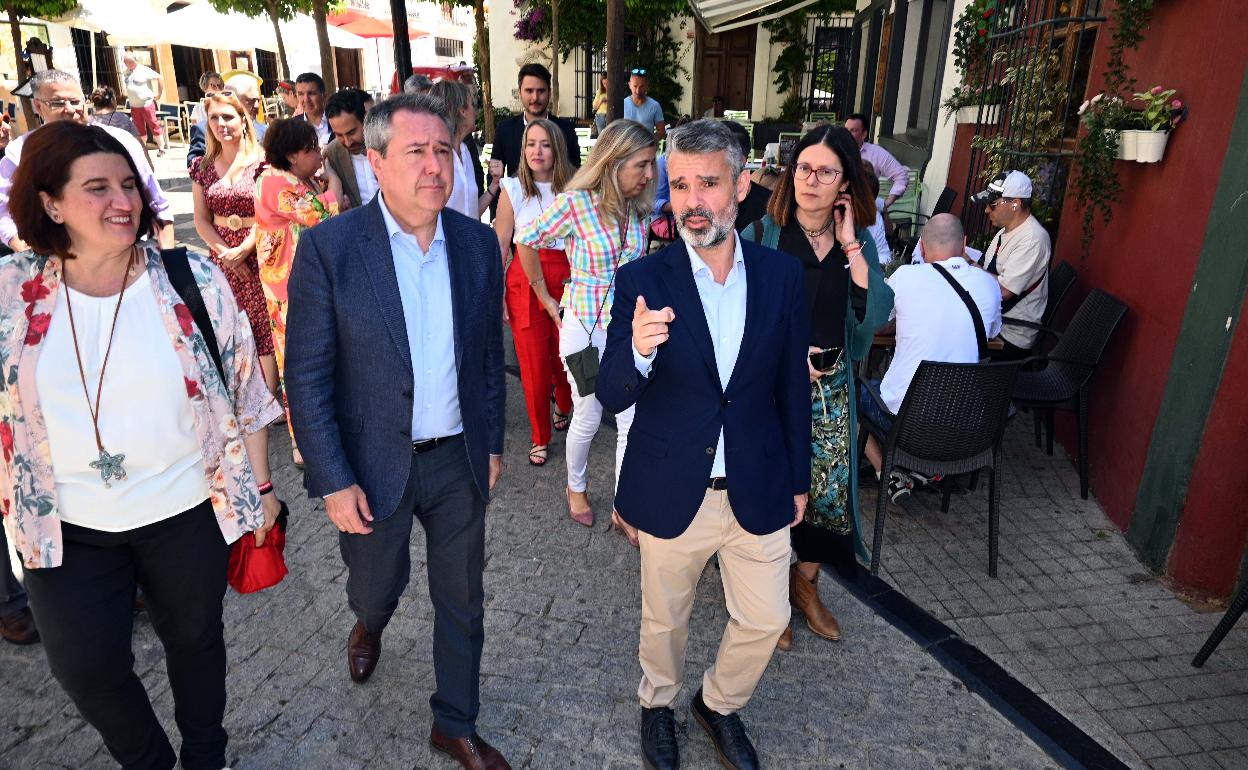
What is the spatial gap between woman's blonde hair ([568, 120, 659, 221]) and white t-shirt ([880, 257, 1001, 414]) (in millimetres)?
1428

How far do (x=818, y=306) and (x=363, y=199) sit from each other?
3.22 metres

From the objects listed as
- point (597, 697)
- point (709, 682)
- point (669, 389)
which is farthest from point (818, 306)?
point (597, 697)

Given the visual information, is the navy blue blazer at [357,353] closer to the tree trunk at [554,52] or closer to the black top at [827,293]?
the black top at [827,293]

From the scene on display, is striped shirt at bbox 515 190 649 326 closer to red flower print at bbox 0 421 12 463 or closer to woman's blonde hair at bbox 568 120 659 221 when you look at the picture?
woman's blonde hair at bbox 568 120 659 221

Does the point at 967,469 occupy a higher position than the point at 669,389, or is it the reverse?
the point at 669,389

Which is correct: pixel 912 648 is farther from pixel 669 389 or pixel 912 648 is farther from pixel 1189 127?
pixel 1189 127

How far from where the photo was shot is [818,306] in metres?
3.10

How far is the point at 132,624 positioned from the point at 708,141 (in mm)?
2184

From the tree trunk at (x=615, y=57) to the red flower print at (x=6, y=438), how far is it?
251 inches

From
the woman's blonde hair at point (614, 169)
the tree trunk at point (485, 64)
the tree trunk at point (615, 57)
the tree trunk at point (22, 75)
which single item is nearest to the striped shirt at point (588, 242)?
the woman's blonde hair at point (614, 169)

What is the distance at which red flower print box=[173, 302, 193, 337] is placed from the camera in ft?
7.01

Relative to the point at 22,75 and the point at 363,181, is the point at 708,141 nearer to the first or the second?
the point at 363,181

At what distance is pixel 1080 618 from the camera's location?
12.0 ft

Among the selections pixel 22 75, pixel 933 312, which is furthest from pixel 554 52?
pixel 933 312
